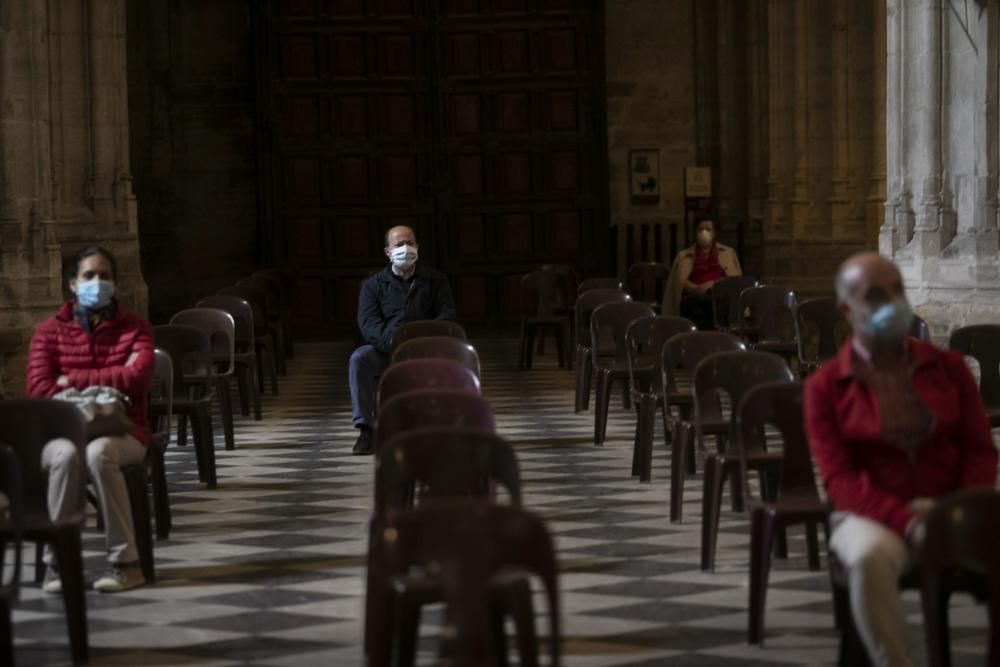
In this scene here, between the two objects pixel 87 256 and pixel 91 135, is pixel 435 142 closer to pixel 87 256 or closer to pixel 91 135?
pixel 91 135

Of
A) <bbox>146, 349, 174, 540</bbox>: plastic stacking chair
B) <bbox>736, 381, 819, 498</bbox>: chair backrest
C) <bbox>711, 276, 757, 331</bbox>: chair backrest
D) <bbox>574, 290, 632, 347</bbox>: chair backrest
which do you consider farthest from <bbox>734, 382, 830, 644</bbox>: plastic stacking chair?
<bbox>711, 276, 757, 331</bbox>: chair backrest

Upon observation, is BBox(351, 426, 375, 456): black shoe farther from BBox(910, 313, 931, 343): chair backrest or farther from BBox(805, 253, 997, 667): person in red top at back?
BBox(805, 253, 997, 667): person in red top at back

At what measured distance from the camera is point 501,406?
14.6m

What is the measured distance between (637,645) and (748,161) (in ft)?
53.0

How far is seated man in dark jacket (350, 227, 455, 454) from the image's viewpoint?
38.5 ft

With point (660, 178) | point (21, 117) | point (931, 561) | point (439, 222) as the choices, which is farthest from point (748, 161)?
point (931, 561)

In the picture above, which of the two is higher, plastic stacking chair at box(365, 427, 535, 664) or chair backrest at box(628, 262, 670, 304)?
chair backrest at box(628, 262, 670, 304)

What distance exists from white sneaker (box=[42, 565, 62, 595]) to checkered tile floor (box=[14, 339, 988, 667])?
45mm

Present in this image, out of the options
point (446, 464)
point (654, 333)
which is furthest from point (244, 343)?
point (446, 464)

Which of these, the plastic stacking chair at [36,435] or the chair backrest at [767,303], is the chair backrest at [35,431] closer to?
the plastic stacking chair at [36,435]

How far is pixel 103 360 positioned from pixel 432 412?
1.68 m

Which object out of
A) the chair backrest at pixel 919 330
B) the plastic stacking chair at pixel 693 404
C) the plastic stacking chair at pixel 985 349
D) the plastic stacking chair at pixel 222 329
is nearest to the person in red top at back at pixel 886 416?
the plastic stacking chair at pixel 693 404

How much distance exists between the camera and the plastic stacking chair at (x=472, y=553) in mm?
4512

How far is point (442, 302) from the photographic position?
11.9 metres
